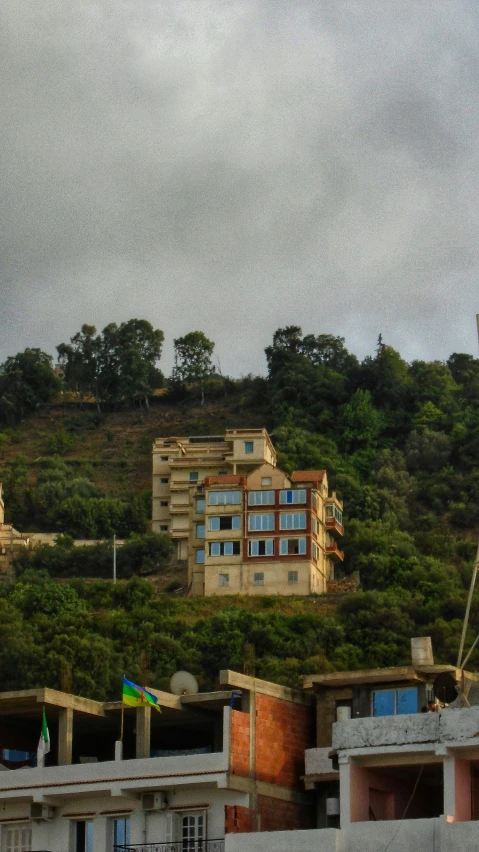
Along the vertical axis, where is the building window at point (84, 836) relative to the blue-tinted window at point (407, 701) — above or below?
below

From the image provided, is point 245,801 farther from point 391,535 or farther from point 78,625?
point 391,535

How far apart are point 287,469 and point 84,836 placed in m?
85.2

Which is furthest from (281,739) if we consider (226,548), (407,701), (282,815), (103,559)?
(103,559)

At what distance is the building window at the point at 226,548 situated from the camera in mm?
103000

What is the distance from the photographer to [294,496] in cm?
10312

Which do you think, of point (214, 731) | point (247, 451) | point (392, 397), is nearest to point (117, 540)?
point (247, 451)

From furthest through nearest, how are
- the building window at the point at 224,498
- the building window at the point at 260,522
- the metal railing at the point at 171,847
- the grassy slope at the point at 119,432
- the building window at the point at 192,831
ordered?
the grassy slope at the point at 119,432
the building window at the point at 224,498
the building window at the point at 260,522
the building window at the point at 192,831
the metal railing at the point at 171,847

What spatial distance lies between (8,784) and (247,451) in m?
81.6

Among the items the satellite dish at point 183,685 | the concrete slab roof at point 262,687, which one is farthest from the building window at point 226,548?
the concrete slab roof at point 262,687

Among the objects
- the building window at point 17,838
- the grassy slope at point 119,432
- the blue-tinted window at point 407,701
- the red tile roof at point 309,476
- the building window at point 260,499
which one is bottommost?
the building window at point 17,838

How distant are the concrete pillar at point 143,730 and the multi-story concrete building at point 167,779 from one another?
0.02m

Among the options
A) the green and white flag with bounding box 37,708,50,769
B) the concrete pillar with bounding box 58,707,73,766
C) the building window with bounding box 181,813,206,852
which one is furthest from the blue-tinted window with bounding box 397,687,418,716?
the green and white flag with bounding box 37,708,50,769

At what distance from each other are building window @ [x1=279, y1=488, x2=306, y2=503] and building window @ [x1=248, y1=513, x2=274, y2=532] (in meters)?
1.16

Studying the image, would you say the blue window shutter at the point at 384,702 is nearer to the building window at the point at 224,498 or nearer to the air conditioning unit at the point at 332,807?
the air conditioning unit at the point at 332,807
